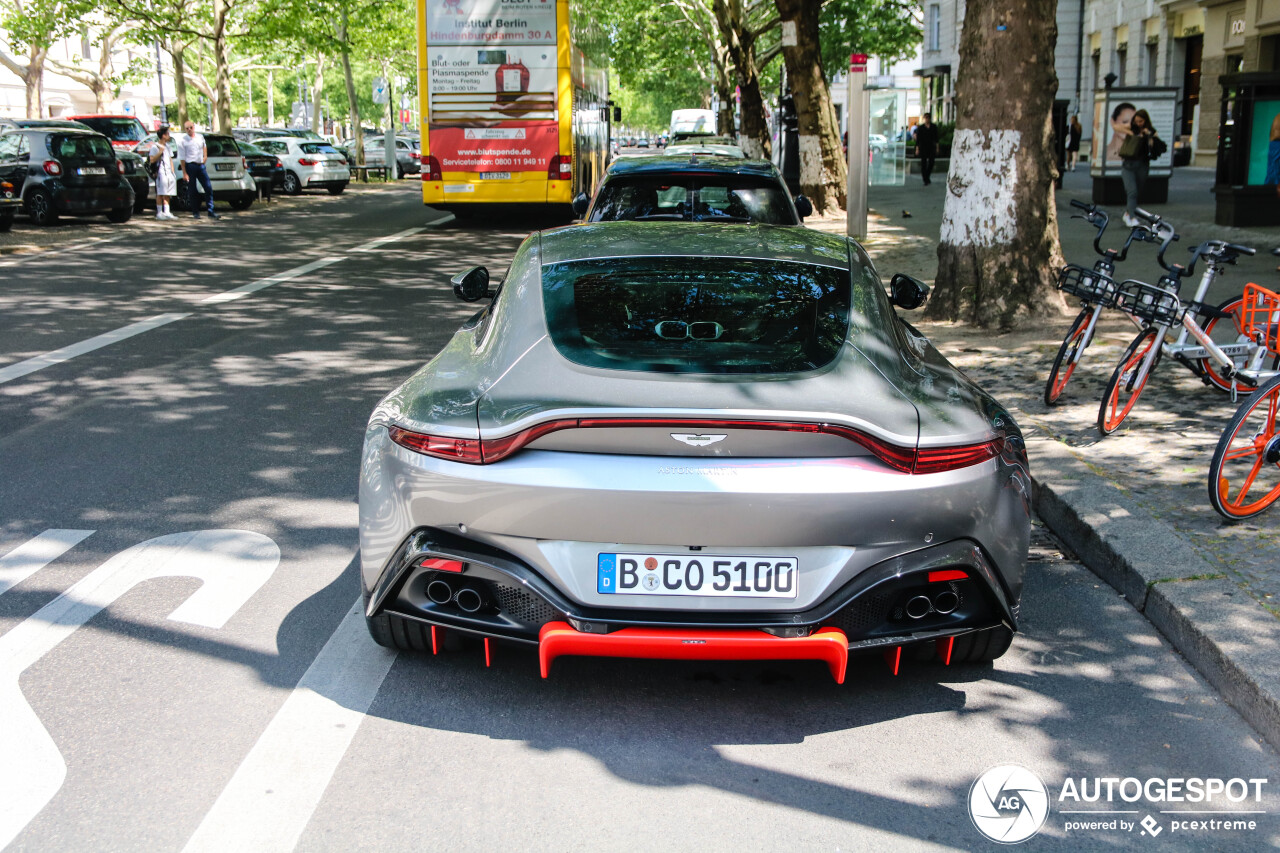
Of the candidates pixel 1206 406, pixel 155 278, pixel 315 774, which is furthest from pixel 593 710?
pixel 155 278

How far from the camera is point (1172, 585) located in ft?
14.4

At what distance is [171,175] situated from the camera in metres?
24.0

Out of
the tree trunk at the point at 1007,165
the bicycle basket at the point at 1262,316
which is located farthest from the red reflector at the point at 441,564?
the tree trunk at the point at 1007,165

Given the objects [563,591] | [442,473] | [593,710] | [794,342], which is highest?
[794,342]

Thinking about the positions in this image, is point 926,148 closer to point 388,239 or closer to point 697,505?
point 388,239

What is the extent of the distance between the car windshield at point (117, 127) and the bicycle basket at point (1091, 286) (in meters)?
26.0

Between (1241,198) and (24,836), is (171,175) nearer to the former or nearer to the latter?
(1241,198)

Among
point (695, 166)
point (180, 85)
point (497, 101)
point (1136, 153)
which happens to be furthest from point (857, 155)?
point (180, 85)

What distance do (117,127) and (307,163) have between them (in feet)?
20.7

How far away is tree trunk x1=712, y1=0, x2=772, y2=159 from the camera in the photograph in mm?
27922

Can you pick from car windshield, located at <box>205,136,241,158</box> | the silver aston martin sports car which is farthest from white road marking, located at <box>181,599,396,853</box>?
car windshield, located at <box>205,136,241,158</box>

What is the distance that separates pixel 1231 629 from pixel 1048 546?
4.25 feet

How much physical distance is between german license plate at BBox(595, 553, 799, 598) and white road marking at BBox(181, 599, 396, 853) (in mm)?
903

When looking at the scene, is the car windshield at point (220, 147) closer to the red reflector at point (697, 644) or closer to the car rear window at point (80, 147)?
the car rear window at point (80, 147)
